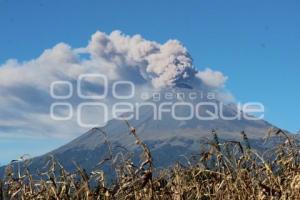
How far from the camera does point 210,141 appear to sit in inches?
214

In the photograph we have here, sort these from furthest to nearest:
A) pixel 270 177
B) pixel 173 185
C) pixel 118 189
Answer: pixel 173 185
pixel 270 177
pixel 118 189

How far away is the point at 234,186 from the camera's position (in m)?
4.68

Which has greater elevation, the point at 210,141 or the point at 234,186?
the point at 210,141

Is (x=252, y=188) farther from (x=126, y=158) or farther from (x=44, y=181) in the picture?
(x=44, y=181)

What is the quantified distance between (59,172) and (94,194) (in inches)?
20.0

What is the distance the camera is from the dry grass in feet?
14.5

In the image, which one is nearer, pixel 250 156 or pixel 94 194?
pixel 94 194

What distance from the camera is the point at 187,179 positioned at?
550 cm

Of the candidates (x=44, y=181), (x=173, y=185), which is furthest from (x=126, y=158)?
(x=44, y=181)

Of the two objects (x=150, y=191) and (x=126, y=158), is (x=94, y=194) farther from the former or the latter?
(x=126, y=158)

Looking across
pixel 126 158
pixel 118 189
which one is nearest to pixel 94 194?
pixel 118 189

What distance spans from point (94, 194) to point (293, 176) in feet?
5.21

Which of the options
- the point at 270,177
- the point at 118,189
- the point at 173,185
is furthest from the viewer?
the point at 173,185

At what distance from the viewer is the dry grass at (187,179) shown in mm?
4414
